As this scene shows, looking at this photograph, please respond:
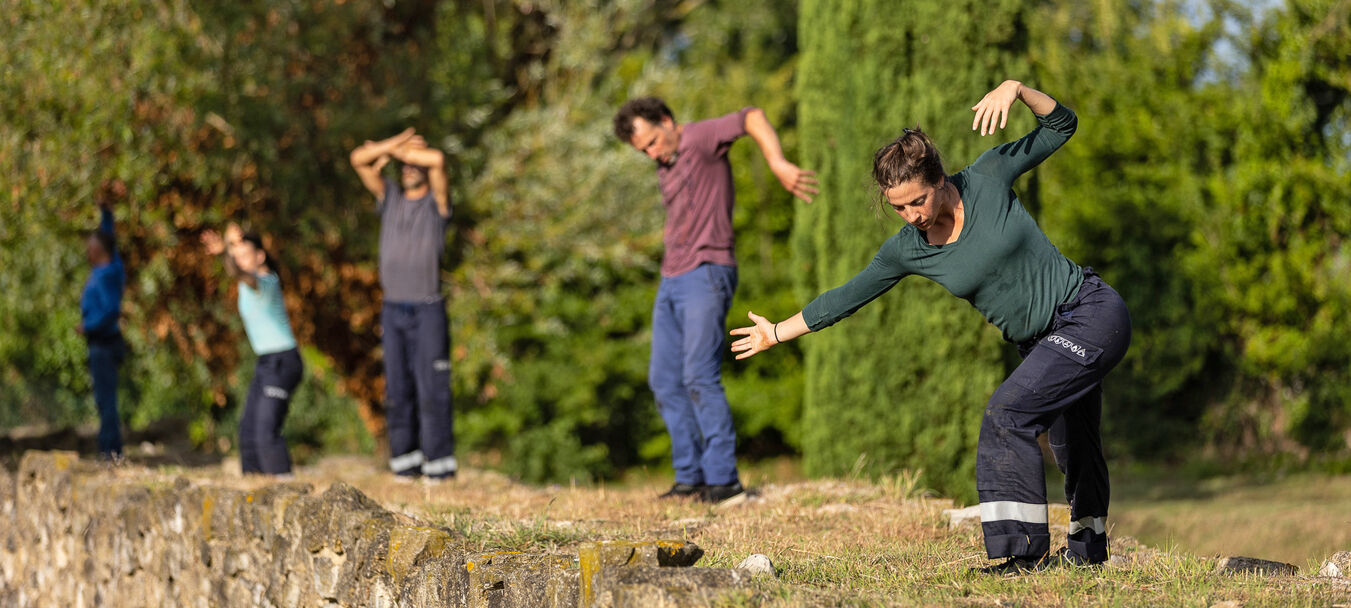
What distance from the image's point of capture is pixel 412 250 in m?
6.80

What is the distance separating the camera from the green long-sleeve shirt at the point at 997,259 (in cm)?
380

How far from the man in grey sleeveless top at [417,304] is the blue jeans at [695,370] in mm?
1539

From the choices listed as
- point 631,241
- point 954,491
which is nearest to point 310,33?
point 631,241

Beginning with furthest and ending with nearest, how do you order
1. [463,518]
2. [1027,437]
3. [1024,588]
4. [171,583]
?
[171,583] → [463,518] → [1027,437] → [1024,588]

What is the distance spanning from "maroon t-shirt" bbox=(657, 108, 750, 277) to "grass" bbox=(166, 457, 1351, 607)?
3.66ft

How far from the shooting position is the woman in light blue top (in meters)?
7.04

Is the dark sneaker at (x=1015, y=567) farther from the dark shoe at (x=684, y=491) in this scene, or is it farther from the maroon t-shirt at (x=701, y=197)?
the maroon t-shirt at (x=701, y=197)

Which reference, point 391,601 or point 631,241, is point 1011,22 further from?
point 391,601

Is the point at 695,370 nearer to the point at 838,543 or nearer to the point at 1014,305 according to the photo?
the point at 838,543

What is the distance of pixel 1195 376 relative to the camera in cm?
1259

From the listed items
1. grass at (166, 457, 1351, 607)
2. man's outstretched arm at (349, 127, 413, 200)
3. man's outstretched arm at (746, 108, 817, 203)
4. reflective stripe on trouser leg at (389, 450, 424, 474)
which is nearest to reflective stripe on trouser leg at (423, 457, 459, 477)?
grass at (166, 457, 1351, 607)

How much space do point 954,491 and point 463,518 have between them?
4027 mm

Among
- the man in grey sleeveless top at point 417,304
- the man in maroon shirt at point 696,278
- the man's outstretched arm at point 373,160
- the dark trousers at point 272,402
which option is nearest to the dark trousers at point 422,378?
the man in grey sleeveless top at point 417,304

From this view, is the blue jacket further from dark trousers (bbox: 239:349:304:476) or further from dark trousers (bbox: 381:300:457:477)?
dark trousers (bbox: 381:300:457:477)
